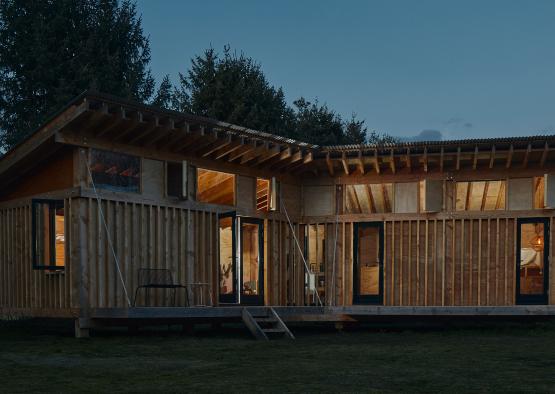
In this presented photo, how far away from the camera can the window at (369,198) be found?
17.7 metres

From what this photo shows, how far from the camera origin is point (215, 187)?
1638 centimetres

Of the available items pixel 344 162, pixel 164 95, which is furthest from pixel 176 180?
pixel 164 95

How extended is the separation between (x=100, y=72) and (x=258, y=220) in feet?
47.6

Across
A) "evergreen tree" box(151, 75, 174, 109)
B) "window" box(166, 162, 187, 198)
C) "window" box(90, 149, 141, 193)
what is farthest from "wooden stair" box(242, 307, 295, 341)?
"evergreen tree" box(151, 75, 174, 109)

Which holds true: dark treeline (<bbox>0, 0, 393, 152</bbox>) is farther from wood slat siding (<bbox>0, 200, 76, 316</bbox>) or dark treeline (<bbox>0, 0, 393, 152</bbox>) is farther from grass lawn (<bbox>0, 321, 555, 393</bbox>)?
grass lawn (<bbox>0, 321, 555, 393</bbox>)

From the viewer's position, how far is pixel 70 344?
12.0 meters

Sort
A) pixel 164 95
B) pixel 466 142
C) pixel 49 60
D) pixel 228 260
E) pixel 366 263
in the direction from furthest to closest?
pixel 164 95
pixel 49 60
pixel 366 263
pixel 228 260
pixel 466 142

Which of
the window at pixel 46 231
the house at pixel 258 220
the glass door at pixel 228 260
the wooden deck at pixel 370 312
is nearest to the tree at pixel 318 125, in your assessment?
the house at pixel 258 220

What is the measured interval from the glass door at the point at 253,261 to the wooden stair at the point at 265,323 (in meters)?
2.02

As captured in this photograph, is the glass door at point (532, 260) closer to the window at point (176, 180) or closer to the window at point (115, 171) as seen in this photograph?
the window at point (176, 180)

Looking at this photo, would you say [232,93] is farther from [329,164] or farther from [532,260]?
[532,260]

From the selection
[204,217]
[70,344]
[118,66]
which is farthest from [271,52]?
[70,344]

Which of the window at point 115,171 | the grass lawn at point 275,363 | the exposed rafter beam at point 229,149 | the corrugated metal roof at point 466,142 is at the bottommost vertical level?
the grass lawn at point 275,363

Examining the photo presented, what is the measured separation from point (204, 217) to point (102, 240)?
9.05 ft
